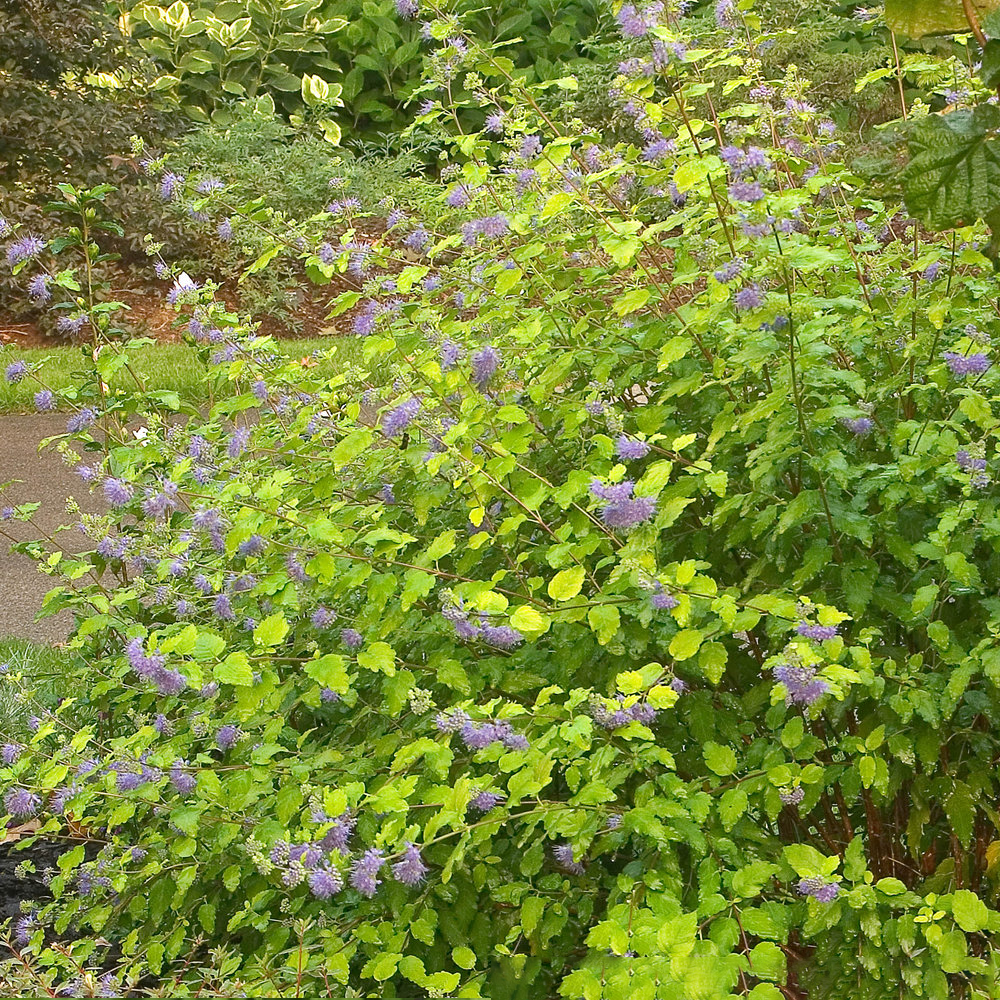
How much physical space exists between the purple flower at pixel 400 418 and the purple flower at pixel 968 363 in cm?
89

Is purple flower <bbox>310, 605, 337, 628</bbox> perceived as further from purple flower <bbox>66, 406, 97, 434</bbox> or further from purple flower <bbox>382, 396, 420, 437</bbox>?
purple flower <bbox>66, 406, 97, 434</bbox>

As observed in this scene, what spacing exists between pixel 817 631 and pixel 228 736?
46.7 inches

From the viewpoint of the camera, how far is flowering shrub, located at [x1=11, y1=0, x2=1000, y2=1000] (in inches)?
77.0

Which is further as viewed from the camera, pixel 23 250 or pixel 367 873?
pixel 23 250

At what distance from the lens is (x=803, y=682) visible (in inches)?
70.0

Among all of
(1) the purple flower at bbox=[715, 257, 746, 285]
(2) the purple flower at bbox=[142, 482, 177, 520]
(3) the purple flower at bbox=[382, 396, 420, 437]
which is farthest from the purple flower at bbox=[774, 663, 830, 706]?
(2) the purple flower at bbox=[142, 482, 177, 520]

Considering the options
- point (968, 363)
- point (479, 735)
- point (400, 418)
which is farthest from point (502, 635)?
point (968, 363)

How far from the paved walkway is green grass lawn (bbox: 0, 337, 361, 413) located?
15 cm

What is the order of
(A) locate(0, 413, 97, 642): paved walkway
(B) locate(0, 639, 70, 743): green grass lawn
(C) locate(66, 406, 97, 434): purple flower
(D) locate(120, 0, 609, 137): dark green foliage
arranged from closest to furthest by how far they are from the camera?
1. (C) locate(66, 406, 97, 434): purple flower
2. (B) locate(0, 639, 70, 743): green grass lawn
3. (A) locate(0, 413, 97, 642): paved walkway
4. (D) locate(120, 0, 609, 137): dark green foliage

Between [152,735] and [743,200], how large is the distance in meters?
1.43

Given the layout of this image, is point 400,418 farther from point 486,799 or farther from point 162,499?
point 486,799

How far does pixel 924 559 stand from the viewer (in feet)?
7.73

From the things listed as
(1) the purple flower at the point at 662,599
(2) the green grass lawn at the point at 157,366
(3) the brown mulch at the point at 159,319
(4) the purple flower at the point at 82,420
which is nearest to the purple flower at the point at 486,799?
(1) the purple flower at the point at 662,599

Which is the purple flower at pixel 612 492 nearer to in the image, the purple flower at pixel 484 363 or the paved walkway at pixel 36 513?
the purple flower at pixel 484 363
